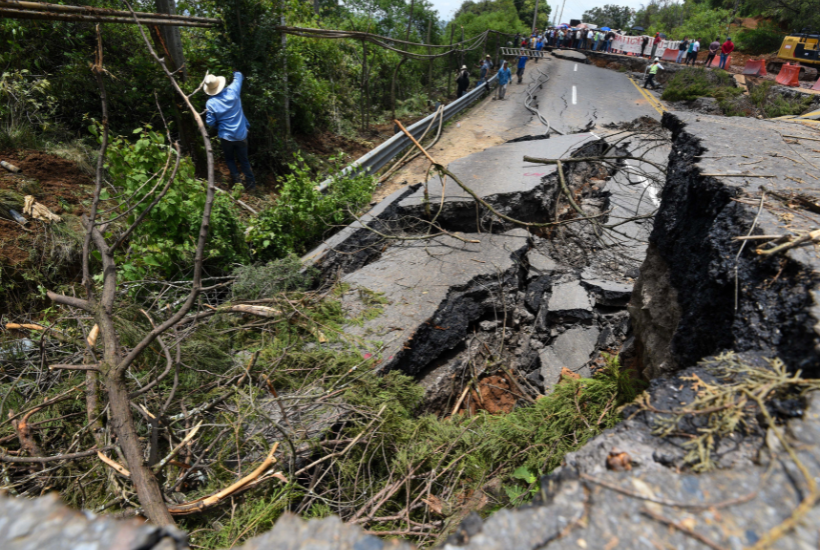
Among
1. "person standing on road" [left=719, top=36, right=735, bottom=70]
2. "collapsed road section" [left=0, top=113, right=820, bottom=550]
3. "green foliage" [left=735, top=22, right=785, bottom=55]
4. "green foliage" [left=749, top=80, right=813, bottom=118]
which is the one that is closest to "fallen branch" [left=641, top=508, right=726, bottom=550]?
"collapsed road section" [left=0, top=113, right=820, bottom=550]

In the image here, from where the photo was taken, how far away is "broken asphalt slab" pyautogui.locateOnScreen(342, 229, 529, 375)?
333 cm

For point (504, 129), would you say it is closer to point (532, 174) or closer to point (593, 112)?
point (593, 112)

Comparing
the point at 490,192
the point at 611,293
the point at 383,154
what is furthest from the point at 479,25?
the point at 611,293

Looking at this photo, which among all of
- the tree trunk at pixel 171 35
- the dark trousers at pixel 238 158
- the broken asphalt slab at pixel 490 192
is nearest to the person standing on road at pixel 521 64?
the broken asphalt slab at pixel 490 192

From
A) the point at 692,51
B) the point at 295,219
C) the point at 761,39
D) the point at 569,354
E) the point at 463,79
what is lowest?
the point at 569,354

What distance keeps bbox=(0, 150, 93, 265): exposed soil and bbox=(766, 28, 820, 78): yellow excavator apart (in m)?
22.0

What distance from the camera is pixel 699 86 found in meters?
11.7

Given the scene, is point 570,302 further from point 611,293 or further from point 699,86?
point 699,86

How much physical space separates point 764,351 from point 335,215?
4.31 metres

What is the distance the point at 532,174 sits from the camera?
5.77 metres

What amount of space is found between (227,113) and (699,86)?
41.0 feet

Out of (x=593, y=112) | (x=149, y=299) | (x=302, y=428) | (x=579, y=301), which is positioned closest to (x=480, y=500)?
(x=302, y=428)

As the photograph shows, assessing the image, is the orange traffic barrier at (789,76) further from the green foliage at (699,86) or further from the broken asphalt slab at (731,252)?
the broken asphalt slab at (731,252)

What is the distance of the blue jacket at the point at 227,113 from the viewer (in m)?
5.82
